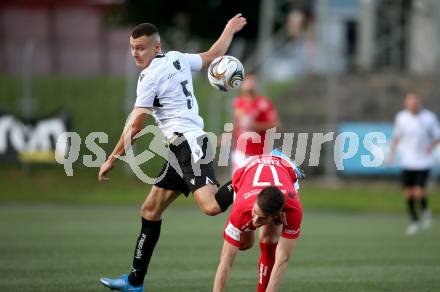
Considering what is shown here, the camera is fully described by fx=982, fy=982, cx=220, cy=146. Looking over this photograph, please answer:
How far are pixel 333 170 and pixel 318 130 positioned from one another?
123 centimetres

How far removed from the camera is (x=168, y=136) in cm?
1007

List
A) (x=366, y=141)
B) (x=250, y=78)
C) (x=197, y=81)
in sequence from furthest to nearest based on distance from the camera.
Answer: (x=197, y=81) < (x=366, y=141) < (x=250, y=78)

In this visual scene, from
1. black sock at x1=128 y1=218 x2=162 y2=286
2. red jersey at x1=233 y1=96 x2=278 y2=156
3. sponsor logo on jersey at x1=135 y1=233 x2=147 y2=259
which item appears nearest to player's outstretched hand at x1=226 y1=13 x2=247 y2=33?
black sock at x1=128 y1=218 x2=162 y2=286

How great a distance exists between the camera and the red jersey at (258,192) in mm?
8641

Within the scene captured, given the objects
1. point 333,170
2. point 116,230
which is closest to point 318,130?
point 333,170

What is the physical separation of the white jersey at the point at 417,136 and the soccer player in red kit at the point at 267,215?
11.1 meters

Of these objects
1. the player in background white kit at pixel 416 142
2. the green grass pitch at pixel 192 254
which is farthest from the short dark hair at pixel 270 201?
the player in background white kit at pixel 416 142

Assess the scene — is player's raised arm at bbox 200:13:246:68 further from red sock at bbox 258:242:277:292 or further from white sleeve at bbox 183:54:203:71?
red sock at bbox 258:242:277:292

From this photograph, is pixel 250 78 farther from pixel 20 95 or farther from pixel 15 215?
pixel 20 95

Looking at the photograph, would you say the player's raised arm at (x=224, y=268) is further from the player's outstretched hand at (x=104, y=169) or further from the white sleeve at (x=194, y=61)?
the white sleeve at (x=194, y=61)

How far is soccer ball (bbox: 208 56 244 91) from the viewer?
9977mm

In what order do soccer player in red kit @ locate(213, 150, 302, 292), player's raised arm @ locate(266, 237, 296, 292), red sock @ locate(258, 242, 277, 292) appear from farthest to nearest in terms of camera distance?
red sock @ locate(258, 242, 277, 292)
player's raised arm @ locate(266, 237, 296, 292)
soccer player in red kit @ locate(213, 150, 302, 292)

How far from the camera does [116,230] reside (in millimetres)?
17156

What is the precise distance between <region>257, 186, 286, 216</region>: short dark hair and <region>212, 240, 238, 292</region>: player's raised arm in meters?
0.53
